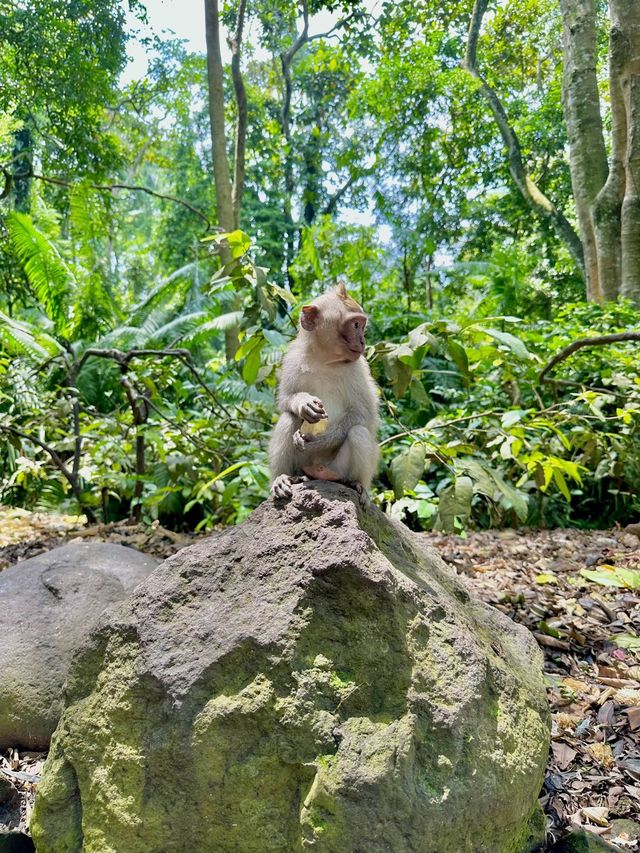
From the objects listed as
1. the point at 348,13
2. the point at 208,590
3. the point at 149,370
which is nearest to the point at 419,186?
the point at 348,13

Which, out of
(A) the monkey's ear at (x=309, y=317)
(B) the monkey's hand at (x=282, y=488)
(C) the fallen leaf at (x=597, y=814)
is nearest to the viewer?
(C) the fallen leaf at (x=597, y=814)

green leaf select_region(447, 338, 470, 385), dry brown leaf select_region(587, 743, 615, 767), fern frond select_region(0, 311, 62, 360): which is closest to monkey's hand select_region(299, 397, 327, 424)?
green leaf select_region(447, 338, 470, 385)

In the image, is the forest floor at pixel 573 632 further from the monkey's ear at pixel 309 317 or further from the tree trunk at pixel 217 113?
the tree trunk at pixel 217 113

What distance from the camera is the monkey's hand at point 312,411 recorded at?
2.97 metres

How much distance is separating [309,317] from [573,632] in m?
2.35

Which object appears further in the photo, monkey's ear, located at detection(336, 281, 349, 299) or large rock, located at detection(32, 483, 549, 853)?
monkey's ear, located at detection(336, 281, 349, 299)

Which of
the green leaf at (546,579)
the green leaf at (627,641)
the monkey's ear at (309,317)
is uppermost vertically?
the monkey's ear at (309,317)

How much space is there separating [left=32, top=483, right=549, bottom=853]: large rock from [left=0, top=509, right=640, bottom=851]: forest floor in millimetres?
432

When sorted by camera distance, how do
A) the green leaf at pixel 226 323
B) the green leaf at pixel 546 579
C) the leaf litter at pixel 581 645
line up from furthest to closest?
the green leaf at pixel 226 323 → the green leaf at pixel 546 579 → the leaf litter at pixel 581 645

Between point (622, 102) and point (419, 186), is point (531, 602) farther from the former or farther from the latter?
point (419, 186)

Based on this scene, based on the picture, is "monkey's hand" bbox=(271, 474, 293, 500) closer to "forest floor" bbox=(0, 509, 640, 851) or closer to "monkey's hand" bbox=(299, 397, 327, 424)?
"monkey's hand" bbox=(299, 397, 327, 424)

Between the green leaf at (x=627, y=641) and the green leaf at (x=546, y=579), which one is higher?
the green leaf at (x=546, y=579)

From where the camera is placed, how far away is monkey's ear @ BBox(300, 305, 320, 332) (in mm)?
3404

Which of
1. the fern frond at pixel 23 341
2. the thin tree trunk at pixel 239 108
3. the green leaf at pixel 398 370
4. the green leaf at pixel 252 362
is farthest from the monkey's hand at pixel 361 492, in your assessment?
the thin tree trunk at pixel 239 108
